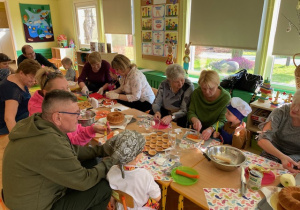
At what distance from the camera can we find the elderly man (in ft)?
3.93

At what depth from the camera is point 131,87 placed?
310cm

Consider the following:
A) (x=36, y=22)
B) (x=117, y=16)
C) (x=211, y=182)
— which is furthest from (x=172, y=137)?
(x=36, y=22)

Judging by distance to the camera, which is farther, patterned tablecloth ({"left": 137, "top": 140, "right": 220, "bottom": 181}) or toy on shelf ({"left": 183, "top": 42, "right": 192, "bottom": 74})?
toy on shelf ({"left": 183, "top": 42, "right": 192, "bottom": 74})

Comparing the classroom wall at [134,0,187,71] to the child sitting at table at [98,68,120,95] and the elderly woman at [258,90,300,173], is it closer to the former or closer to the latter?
the child sitting at table at [98,68,120,95]

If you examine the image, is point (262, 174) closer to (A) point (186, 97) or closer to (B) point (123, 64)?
(A) point (186, 97)

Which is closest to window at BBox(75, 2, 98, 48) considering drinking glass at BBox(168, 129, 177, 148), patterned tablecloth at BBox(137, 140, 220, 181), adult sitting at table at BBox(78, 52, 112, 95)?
adult sitting at table at BBox(78, 52, 112, 95)

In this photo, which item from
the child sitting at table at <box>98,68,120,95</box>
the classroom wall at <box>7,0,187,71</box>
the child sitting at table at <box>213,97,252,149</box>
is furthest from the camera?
the classroom wall at <box>7,0,187,71</box>

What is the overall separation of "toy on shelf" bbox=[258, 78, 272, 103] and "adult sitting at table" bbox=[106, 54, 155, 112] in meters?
1.65

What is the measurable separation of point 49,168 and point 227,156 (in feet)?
4.12

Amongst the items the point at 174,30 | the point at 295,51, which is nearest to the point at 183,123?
the point at 295,51

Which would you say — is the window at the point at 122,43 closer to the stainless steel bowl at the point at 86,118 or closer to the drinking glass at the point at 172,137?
the stainless steel bowl at the point at 86,118

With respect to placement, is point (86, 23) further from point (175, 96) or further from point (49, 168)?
point (49, 168)

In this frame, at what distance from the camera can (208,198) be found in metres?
1.23

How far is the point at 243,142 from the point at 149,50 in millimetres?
3606
